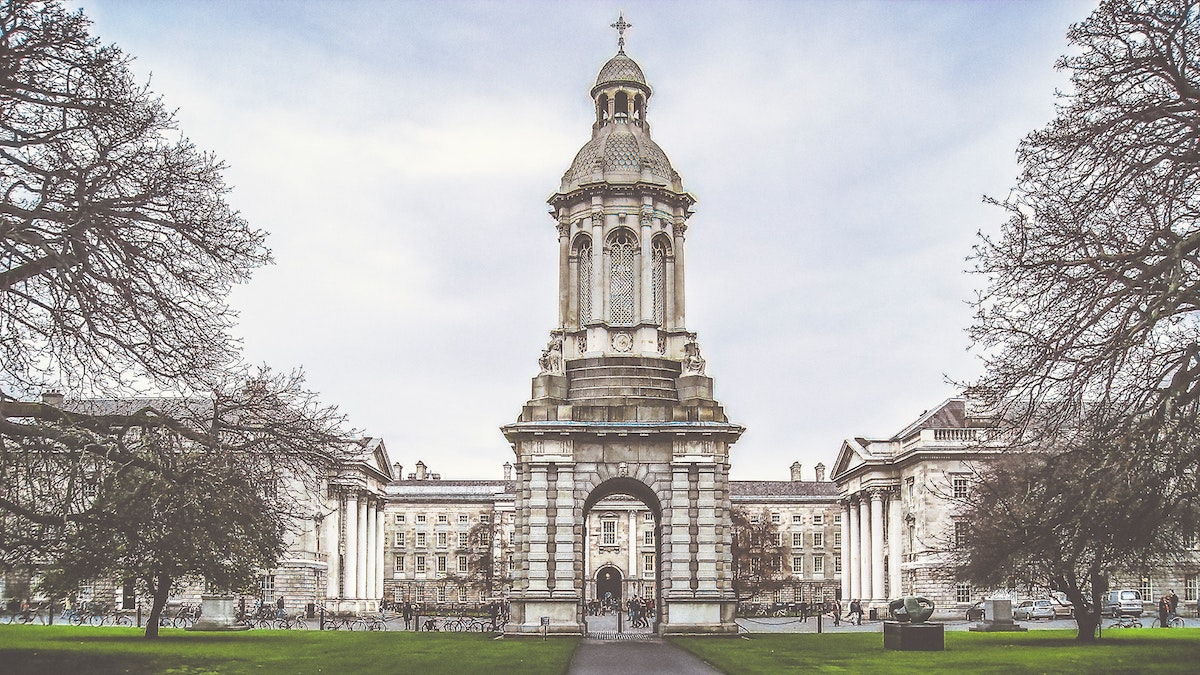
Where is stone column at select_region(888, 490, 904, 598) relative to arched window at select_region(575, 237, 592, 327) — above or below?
below

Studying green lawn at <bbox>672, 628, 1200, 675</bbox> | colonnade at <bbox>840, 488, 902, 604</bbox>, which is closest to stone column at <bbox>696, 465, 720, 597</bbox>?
green lawn at <bbox>672, 628, 1200, 675</bbox>

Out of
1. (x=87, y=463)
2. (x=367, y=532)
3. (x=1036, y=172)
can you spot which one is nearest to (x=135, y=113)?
(x=87, y=463)

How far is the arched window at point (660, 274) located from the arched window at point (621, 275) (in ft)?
2.50

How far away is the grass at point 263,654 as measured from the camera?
23833mm

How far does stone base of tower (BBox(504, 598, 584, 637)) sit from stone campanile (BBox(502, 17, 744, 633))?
0.14 feet

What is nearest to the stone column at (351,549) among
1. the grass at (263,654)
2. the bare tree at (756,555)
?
the bare tree at (756,555)

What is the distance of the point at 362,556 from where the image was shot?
87.4 meters

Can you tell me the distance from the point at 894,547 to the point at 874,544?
9.13 feet

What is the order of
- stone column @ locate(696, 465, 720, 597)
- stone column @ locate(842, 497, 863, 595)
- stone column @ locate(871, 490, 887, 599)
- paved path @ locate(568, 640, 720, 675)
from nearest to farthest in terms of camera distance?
paved path @ locate(568, 640, 720, 675), stone column @ locate(696, 465, 720, 597), stone column @ locate(871, 490, 887, 599), stone column @ locate(842, 497, 863, 595)

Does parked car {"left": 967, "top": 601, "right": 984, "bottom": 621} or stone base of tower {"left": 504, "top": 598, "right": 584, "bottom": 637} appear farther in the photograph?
parked car {"left": 967, "top": 601, "right": 984, "bottom": 621}

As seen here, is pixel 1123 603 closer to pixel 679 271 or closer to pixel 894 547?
pixel 894 547

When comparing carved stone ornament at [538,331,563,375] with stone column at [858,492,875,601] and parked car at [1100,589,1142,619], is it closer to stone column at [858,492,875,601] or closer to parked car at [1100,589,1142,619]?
parked car at [1100,589,1142,619]

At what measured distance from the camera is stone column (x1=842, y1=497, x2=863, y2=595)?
86.9 m

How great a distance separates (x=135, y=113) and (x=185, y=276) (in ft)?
8.89
